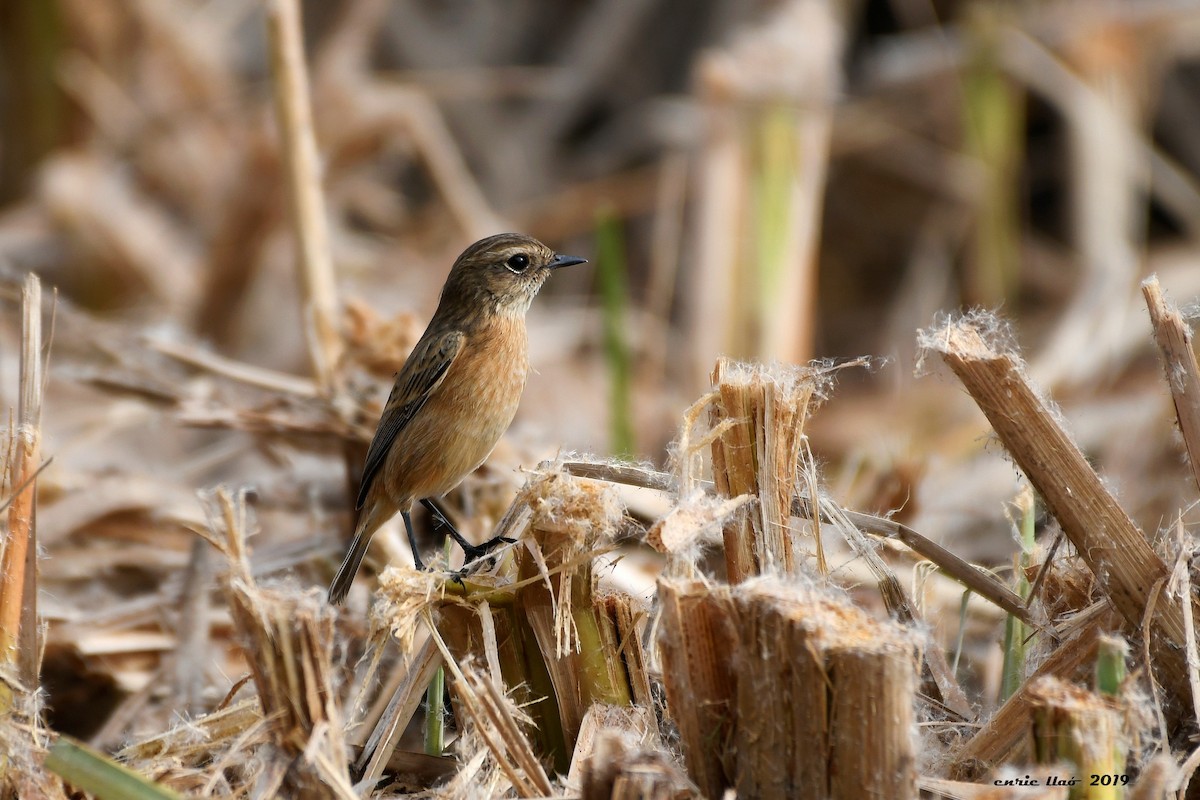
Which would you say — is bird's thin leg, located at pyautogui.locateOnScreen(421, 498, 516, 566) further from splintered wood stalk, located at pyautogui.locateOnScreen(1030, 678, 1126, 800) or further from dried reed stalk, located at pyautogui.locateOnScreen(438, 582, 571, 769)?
splintered wood stalk, located at pyautogui.locateOnScreen(1030, 678, 1126, 800)

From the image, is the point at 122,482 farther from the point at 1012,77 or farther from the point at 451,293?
the point at 1012,77

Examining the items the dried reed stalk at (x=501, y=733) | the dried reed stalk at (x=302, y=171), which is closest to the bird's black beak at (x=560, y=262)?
the dried reed stalk at (x=302, y=171)

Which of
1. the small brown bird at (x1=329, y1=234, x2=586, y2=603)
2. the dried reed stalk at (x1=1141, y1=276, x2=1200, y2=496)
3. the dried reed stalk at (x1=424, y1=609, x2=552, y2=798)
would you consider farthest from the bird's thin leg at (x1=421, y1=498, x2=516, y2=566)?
the dried reed stalk at (x1=1141, y1=276, x2=1200, y2=496)

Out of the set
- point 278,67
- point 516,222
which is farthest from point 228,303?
point 278,67

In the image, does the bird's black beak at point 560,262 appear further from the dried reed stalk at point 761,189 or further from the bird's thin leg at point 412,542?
the dried reed stalk at point 761,189

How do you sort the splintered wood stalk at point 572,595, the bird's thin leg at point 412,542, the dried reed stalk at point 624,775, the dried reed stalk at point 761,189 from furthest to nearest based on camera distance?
the dried reed stalk at point 761,189 < the bird's thin leg at point 412,542 < the splintered wood stalk at point 572,595 < the dried reed stalk at point 624,775

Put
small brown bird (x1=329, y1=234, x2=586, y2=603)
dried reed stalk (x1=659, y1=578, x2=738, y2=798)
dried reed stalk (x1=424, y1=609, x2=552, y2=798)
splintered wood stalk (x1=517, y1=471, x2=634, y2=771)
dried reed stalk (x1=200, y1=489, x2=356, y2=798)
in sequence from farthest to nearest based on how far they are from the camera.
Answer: small brown bird (x1=329, y1=234, x2=586, y2=603), splintered wood stalk (x1=517, y1=471, x2=634, y2=771), dried reed stalk (x1=424, y1=609, x2=552, y2=798), dried reed stalk (x1=659, y1=578, x2=738, y2=798), dried reed stalk (x1=200, y1=489, x2=356, y2=798)

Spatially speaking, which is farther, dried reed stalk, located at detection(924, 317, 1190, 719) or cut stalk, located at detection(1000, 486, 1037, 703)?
cut stalk, located at detection(1000, 486, 1037, 703)
